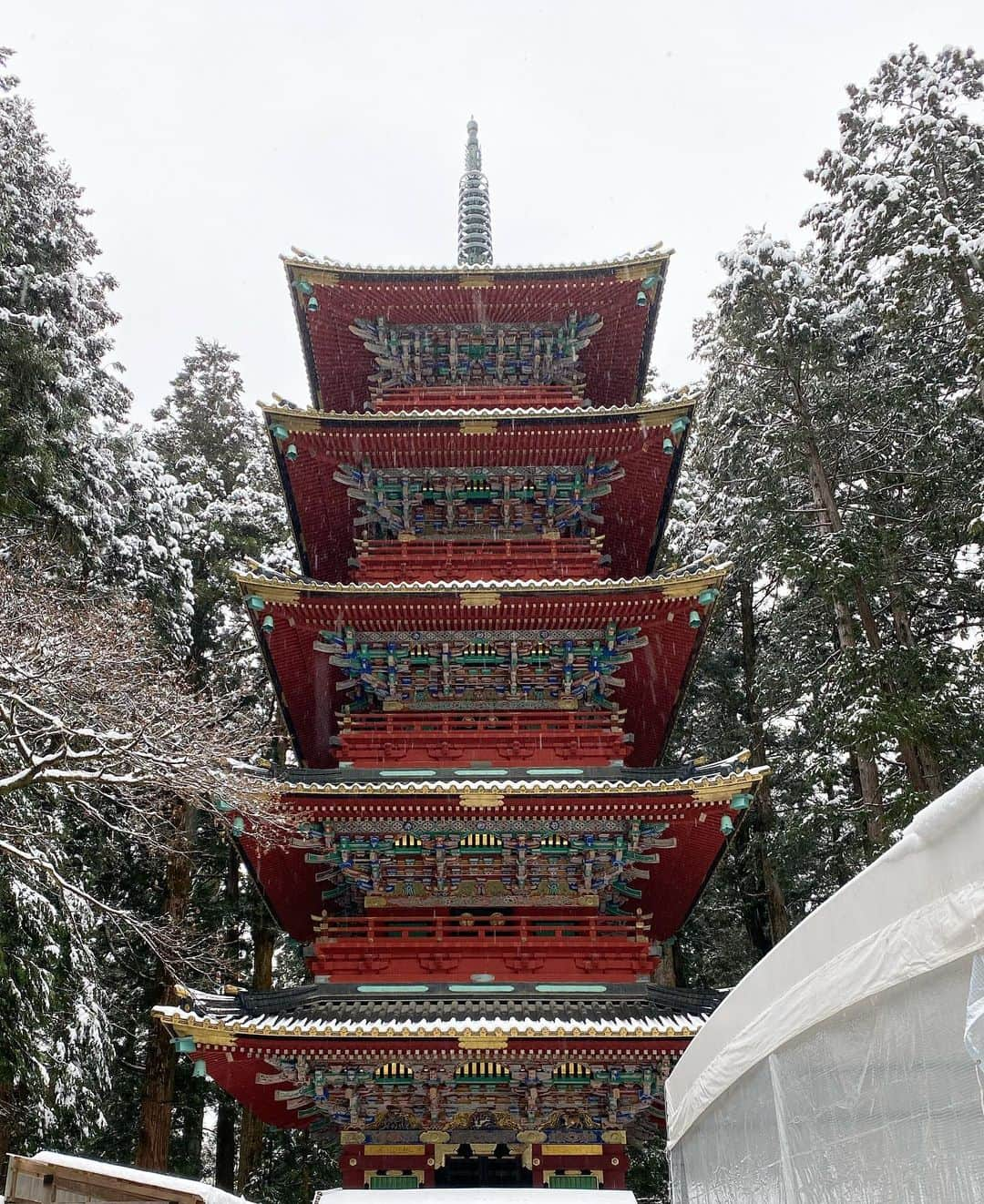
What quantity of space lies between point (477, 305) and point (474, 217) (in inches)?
220

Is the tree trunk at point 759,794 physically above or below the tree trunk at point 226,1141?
above

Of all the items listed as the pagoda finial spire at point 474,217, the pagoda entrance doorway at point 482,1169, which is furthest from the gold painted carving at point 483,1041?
the pagoda finial spire at point 474,217

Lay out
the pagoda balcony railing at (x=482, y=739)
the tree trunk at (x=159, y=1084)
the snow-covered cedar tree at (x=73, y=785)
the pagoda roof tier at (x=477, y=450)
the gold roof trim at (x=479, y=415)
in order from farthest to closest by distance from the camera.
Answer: the tree trunk at (x=159, y=1084), the pagoda roof tier at (x=477, y=450), the gold roof trim at (x=479, y=415), the pagoda balcony railing at (x=482, y=739), the snow-covered cedar tree at (x=73, y=785)

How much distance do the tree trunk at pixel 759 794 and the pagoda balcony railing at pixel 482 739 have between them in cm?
750

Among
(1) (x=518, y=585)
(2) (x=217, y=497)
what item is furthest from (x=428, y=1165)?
(2) (x=217, y=497)

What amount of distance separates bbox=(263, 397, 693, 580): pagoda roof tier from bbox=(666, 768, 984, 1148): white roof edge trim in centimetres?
950

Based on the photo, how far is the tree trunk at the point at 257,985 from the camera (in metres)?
18.7

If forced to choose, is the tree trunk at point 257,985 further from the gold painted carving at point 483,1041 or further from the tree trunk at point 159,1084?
the gold painted carving at point 483,1041

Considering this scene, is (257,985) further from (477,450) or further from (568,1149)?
(477,450)

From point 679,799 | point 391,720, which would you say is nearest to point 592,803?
point 679,799

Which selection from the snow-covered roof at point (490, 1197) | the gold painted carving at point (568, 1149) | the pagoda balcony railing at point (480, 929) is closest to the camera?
the snow-covered roof at point (490, 1197)

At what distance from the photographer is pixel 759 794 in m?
19.5

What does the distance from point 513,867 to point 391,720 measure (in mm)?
2427

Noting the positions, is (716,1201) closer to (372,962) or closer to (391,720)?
(372,962)
